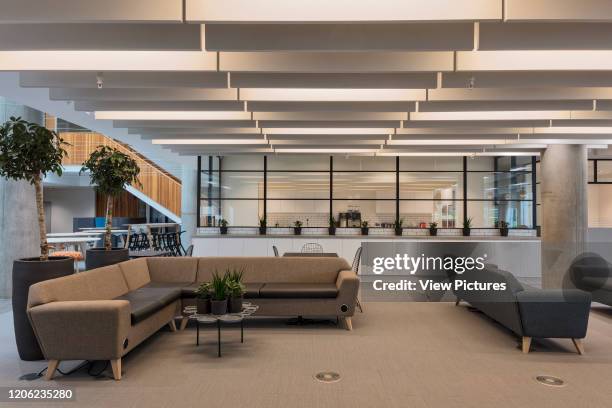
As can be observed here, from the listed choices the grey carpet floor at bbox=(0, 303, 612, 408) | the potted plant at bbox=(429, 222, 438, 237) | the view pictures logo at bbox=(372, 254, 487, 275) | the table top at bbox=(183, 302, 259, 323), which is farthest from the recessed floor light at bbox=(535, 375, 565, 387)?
the potted plant at bbox=(429, 222, 438, 237)

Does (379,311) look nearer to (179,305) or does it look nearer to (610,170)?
(179,305)

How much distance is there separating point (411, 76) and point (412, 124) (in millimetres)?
1962

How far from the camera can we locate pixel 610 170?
11211 millimetres

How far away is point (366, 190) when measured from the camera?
1101cm

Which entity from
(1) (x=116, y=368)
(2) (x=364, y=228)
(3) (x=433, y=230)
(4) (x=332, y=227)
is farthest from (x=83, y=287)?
(3) (x=433, y=230)

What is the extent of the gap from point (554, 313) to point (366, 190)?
699 centimetres

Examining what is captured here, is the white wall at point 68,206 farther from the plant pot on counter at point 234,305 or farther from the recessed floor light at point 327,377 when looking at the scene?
the recessed floor light at point 327,377

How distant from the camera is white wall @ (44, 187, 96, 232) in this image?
57.8ft

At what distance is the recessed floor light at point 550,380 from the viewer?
3.47 meters

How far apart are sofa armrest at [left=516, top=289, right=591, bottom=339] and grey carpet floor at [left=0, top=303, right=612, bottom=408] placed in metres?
0.22

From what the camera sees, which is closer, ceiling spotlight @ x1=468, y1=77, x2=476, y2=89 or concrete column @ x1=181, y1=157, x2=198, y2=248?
ceiling spotlight @ x1=468, y1=77, x2=476, y2=89

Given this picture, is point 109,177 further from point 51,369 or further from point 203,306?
point 51,369

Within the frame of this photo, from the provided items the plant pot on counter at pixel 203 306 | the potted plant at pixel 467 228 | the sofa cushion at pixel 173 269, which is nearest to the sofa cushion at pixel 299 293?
the plant pot on counter at pixel 203 306

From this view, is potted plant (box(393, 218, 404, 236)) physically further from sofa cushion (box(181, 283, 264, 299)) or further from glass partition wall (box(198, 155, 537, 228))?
sofa cushion (box(181, 283, 264, 299))
